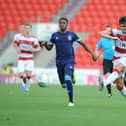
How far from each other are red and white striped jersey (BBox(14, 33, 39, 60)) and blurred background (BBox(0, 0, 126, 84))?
11243 mm

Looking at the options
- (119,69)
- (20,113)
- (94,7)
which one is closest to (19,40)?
(119,69)

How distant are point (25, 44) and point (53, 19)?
44.8 feet

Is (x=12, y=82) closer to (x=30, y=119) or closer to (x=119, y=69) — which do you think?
(x=119, y=69)

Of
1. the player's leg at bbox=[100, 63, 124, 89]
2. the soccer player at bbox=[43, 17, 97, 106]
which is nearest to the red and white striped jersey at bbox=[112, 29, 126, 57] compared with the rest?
the player's leg at bbox=[100, 63, 124, 89]

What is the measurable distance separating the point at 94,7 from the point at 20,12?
4212 millimetres

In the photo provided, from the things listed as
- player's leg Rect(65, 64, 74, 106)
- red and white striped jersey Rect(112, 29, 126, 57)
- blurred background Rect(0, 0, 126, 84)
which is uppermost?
red and white striped jersey Rect(112, 29, 126, 57)

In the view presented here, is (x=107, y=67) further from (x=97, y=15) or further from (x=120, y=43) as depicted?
(x=97, y=15)

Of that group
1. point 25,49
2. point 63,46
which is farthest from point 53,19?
point 63,46

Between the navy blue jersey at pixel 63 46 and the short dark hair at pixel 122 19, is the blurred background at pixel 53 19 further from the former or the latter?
the short dark hair at pixel 122 19

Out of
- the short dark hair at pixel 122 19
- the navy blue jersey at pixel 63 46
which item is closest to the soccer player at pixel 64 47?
the navy blue jersey at pixel 63 46

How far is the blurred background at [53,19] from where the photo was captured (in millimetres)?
32969

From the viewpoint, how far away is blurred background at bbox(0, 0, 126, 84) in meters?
33.0

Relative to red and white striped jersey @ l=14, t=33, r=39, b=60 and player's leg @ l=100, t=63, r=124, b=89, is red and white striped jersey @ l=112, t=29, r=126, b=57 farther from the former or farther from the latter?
red and white striped jersey @ l=14, t=33, r=39, b=60

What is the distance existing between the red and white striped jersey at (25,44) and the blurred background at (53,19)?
11243 millimetres
